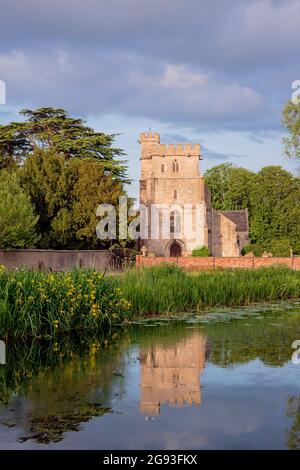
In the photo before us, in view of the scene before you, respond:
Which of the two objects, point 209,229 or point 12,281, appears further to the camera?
point 209,229

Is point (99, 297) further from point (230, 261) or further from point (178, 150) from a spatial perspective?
point (178, 150)

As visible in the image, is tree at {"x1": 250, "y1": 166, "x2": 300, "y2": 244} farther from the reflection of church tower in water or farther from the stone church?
the reflection of church tower in water

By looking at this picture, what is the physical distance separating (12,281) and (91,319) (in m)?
1.87

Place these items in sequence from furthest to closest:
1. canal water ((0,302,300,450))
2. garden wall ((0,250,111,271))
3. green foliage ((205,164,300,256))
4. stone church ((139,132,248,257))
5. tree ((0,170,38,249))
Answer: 1. green foliage ((205,164,300,256))
2. stone church ((139,132,248,257))
3. garden wall ((0,250,111,271))
4. tree ((0,170,38,249))
5. canal water ((0,302,300,450))

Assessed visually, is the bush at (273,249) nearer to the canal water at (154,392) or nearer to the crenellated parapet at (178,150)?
the crenellated parapet at (178,150)

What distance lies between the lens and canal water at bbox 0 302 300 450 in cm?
548

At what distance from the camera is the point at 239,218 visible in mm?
69875

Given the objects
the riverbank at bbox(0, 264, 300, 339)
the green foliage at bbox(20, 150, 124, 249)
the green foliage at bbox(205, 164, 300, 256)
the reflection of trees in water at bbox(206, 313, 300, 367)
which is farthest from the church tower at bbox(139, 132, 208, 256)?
the reflection of trees in water at bbox(206, 313, 300, 367)

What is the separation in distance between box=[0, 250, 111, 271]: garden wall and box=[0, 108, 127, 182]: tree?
39.9 feet

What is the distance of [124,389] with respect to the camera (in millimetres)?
7293

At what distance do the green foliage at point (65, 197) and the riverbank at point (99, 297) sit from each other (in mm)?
20593

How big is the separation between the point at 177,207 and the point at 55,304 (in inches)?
1978
